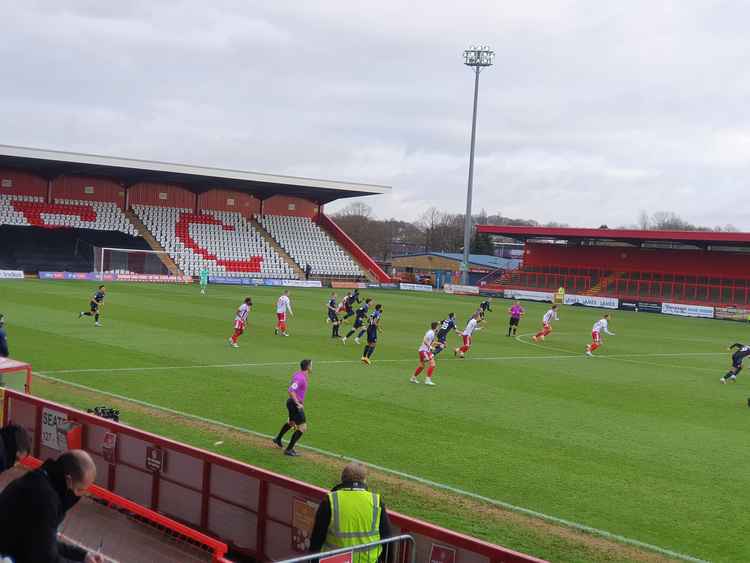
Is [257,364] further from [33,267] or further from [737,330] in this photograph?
[33,267]

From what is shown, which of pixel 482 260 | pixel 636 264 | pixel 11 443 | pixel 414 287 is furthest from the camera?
pixel 482 260

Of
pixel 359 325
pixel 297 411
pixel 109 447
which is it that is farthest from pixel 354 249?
pixel 109 447

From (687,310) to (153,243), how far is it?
44.9 metres

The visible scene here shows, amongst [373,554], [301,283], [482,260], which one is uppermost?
[482,260]

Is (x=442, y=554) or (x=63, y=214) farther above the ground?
(x=63, y=214)

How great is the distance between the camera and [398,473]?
1241cm

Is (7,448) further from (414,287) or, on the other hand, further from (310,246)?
(310,246)

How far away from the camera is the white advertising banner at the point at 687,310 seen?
60.3m

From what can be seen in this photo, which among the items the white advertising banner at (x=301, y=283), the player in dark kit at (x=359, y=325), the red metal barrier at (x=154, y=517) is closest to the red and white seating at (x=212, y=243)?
the white advertising banner at (x=301, y=283)

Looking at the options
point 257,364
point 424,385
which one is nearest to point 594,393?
point 424,385

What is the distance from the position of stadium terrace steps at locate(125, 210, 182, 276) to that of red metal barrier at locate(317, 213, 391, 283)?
20121mm

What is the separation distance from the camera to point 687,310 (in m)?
61.4

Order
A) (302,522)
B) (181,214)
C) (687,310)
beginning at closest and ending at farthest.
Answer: (302,522) < (687,310) < (181,214)

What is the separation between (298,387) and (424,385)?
818 centimetres
